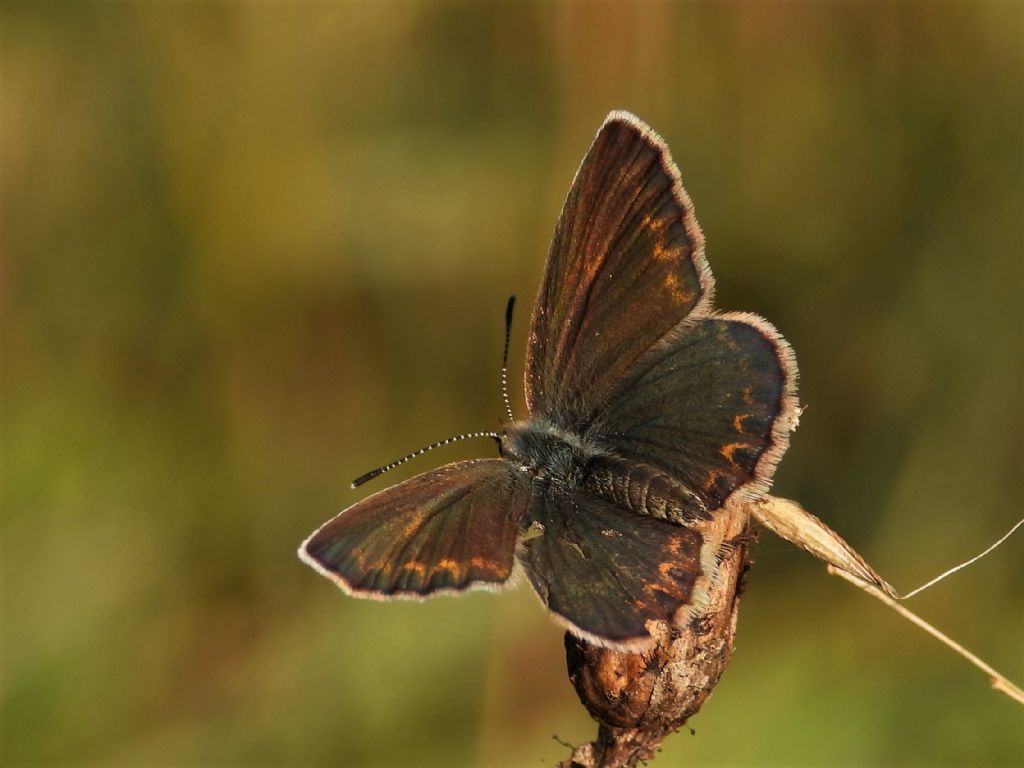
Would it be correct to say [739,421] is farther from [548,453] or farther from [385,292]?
[385,292]

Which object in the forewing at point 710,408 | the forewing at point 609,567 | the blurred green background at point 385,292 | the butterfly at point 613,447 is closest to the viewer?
the forewing at point 609,567

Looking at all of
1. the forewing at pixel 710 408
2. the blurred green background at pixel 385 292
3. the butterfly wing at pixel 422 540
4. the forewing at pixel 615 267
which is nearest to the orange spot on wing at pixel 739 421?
the forewing at pixel 710 408

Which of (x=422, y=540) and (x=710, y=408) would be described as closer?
(x=422, y=540)

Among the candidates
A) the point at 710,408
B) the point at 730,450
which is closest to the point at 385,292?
the point at 710,408

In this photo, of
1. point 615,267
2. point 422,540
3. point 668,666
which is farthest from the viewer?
point 615,267

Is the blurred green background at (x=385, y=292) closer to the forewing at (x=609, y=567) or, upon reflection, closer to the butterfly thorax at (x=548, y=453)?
the butterfly thorax at (x=548, y=453)

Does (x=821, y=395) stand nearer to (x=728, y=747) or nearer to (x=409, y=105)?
(x=728, y=747)

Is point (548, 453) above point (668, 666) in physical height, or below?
above
